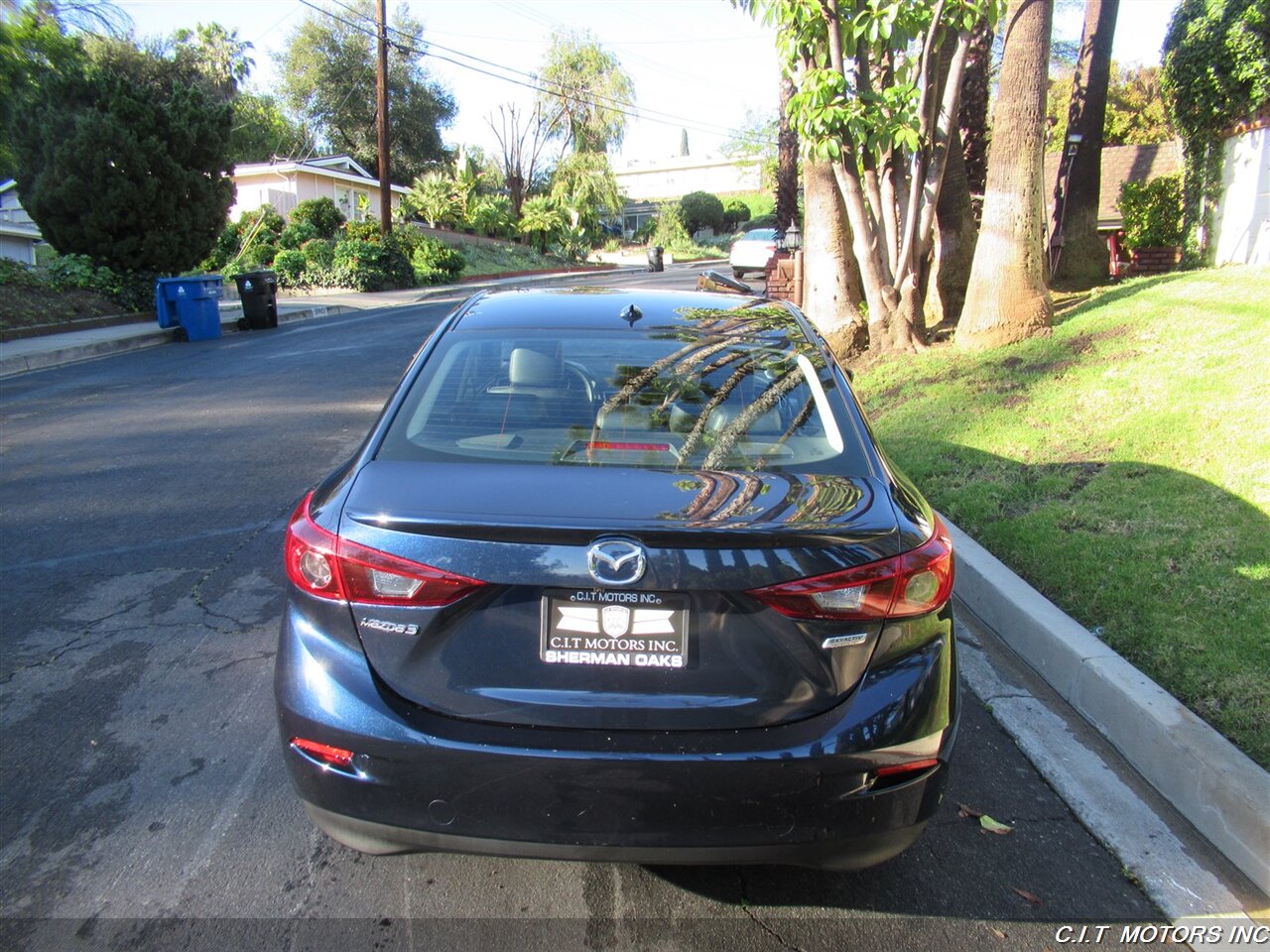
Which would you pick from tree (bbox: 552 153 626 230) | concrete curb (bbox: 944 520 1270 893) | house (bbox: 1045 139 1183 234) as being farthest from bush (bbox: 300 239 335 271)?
concrete curb (bbox: 944 520 1270 893)

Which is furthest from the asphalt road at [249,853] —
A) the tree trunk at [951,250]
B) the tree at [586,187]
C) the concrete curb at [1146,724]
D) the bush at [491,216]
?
the tree at [586,187]

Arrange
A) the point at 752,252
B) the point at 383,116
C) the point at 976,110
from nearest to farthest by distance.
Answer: the point at 976,110, the point at 383,116, the point at 752,252

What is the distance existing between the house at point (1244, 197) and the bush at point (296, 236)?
84.2 ft

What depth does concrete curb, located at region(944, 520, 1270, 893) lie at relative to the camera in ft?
9.88

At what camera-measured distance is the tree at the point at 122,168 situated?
18.2 m

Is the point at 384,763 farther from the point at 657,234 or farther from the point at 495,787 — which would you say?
the point at 657,234

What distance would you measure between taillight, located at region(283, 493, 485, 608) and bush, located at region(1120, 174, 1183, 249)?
16489 millimetres

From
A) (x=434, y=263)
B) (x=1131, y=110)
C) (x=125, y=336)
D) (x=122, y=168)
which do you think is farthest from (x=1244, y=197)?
(x=434, y=263)

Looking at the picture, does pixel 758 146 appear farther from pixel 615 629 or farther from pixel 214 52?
pixel 615 629

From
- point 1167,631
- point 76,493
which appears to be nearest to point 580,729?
point 1167,631

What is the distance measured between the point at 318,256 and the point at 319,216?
3.80 m

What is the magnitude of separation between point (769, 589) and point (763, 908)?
1.05 metres

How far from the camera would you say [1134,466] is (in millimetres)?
5883

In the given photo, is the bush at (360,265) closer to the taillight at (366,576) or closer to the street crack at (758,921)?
the taillight at (366,576)
